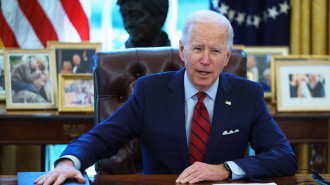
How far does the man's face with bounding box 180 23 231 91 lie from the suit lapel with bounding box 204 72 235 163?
107mm

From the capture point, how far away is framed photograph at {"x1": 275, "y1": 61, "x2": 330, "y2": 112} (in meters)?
3.27

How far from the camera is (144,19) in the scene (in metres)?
3.25

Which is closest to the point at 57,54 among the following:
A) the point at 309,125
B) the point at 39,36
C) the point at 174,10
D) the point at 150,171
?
the point at 39,36

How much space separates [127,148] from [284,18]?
2149 mm

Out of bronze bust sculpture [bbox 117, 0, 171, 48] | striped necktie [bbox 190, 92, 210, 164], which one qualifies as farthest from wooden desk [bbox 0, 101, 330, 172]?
striped necktie [bbox 190, 92, 210, 164]

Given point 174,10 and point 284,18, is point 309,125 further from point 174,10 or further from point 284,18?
point 174,10

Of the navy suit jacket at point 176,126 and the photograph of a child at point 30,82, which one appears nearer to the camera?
the navy suit jacket at point 176,126

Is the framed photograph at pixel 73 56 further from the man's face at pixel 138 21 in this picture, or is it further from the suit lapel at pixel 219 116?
the suit lapel at pixel 219 116

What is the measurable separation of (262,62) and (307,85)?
15.7 inches

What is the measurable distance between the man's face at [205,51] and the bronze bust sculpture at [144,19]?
1.27 metres

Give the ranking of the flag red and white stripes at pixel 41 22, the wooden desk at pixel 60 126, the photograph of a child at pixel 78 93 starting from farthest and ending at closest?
the flag red and white stripes at pixel 41 22 < the photograph of a child at pixel 78 93 < the wooden desk at pixel 60 126

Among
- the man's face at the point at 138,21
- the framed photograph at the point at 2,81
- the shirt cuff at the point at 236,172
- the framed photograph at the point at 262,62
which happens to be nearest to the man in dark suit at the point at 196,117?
the shirt cuff at the point at 236,172

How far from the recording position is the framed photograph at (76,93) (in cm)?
313

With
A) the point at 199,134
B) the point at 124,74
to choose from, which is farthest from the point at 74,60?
the point at 199,134
